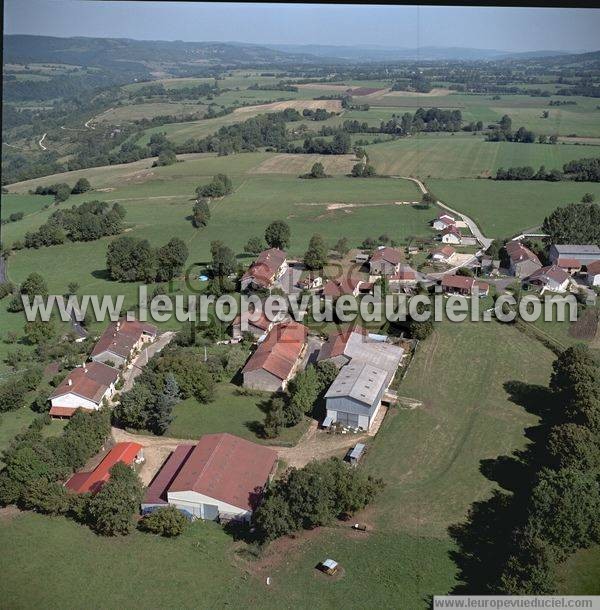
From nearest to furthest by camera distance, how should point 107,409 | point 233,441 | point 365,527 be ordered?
point 365,527
point 233,441
point 107,409

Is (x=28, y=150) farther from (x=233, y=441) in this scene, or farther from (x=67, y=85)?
(x=233, y=441)

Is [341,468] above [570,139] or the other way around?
the other way around

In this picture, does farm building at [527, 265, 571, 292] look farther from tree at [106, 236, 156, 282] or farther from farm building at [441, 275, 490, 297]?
tree at [106, 236, 156, 282]

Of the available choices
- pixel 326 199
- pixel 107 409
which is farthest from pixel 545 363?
pixel 326 199

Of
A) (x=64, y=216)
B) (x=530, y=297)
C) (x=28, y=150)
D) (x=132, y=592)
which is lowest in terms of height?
(x=132, y=592)

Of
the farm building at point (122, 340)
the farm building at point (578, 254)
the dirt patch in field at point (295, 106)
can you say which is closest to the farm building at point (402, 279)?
the farm building at point (578, 254)

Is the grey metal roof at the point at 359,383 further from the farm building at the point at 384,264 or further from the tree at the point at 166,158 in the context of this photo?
the tree at the point at 166,158

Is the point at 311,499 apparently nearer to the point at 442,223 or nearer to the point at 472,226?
the point at 442,223

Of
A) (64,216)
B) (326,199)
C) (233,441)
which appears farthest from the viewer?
(326,199)
